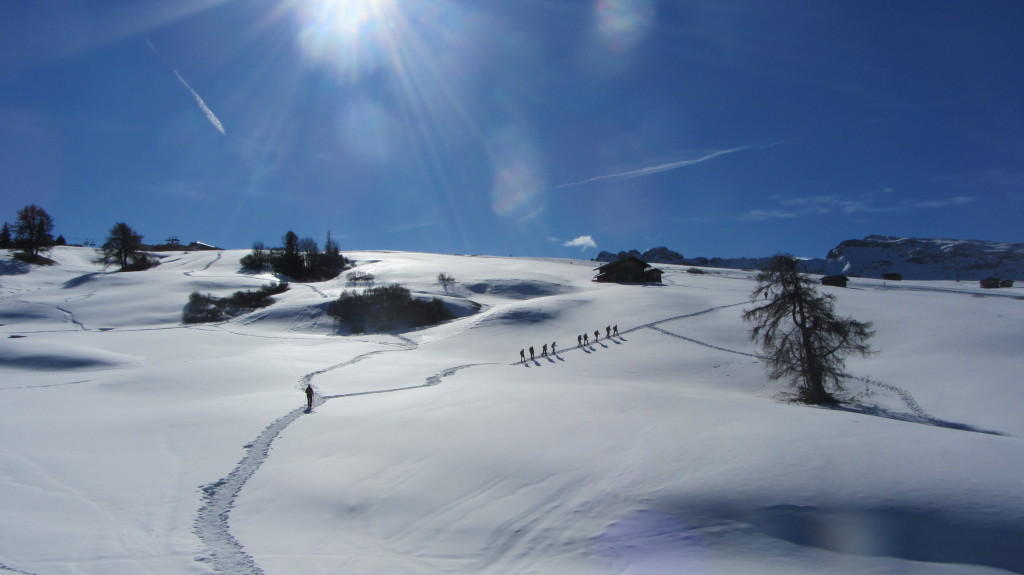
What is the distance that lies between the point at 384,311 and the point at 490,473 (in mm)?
43469

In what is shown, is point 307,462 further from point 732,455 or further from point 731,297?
point 731,297

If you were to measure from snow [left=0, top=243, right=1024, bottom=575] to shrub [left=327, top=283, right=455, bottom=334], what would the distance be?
23.3 m

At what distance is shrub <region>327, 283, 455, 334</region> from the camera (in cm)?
5153

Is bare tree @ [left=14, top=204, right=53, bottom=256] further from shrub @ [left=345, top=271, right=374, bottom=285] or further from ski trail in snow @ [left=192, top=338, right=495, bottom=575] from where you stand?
ski trail in snow @ [left=192, top=338, right=495, bottom=575]

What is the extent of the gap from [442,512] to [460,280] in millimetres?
60552

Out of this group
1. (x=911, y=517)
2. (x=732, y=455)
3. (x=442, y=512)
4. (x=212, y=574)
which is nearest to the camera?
(x=212, y=574)

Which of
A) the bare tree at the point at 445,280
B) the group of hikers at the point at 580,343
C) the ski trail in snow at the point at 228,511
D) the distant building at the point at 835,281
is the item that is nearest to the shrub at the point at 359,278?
the bare tree at the point at 445,280

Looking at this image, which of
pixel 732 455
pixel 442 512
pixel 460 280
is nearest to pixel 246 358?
pixel 442 512

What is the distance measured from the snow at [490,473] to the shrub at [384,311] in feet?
76.4

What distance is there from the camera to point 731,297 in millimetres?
55406

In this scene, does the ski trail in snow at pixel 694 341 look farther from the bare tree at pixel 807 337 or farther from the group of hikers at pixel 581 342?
the bare tree at pixel 807 337

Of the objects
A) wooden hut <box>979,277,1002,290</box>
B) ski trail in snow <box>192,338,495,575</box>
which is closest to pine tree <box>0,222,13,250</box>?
ski trail in snow <box>192,338,495,575</box>

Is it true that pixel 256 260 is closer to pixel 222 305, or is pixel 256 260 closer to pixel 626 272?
pixel 222 305

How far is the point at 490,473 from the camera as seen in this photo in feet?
37.0
